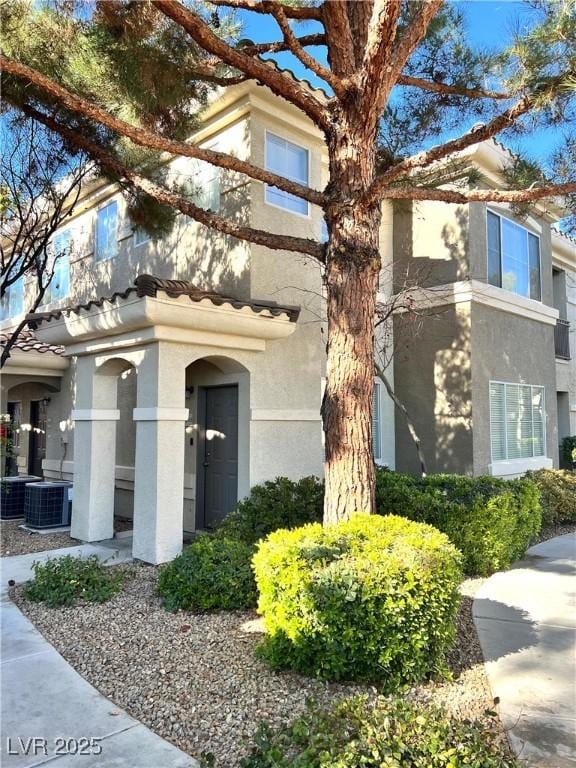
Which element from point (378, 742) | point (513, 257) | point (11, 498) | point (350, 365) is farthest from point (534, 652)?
point (11, 498)

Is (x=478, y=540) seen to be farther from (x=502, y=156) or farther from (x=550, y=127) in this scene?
(x=502, y=156)

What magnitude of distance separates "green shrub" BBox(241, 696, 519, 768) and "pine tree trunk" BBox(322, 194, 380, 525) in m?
2.56

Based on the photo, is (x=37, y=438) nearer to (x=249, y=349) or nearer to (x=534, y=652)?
(x=249, y=349)

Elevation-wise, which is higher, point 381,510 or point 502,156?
point 502,156

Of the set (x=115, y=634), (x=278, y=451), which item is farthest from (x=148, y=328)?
(x=115, y=634)

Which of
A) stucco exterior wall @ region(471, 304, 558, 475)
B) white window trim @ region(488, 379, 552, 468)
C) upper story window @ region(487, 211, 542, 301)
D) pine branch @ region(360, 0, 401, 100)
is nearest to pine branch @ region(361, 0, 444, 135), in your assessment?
pine branch @ region(360, 0, 401, 100)

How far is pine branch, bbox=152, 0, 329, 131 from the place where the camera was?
5.62 meters

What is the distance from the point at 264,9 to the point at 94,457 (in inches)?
272

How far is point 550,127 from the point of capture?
21.1ft

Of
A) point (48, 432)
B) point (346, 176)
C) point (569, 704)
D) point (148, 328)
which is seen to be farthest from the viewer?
point (48, 432)

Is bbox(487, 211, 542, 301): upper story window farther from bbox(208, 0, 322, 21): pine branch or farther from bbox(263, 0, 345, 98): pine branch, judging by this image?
bbox(263, 0, 345, 98): pine branch

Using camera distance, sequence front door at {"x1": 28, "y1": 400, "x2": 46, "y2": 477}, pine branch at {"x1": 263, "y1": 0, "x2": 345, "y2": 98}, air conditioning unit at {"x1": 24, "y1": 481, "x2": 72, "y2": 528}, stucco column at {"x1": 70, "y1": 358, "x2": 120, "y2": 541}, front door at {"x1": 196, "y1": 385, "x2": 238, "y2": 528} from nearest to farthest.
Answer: pine branch at {"x1": 263, "y1": 0, "x2": 345, "y2": 98} < stucco column at {"x1": 70, "y1": 358, "x2": 120, "y2": 541} < front door at {"x1": 196, "y1": 385, "x2": 238, "y2": 528} < air conditioning unit at {"x1": 24, "y1": 481, "x2": 72, "y2": 528} < front door at {"x1": 28, "y1": 400, "x2": 46, "y2": 477}

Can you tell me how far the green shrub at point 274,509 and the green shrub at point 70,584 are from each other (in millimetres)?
1540

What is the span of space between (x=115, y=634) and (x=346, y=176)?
17.0 ft
